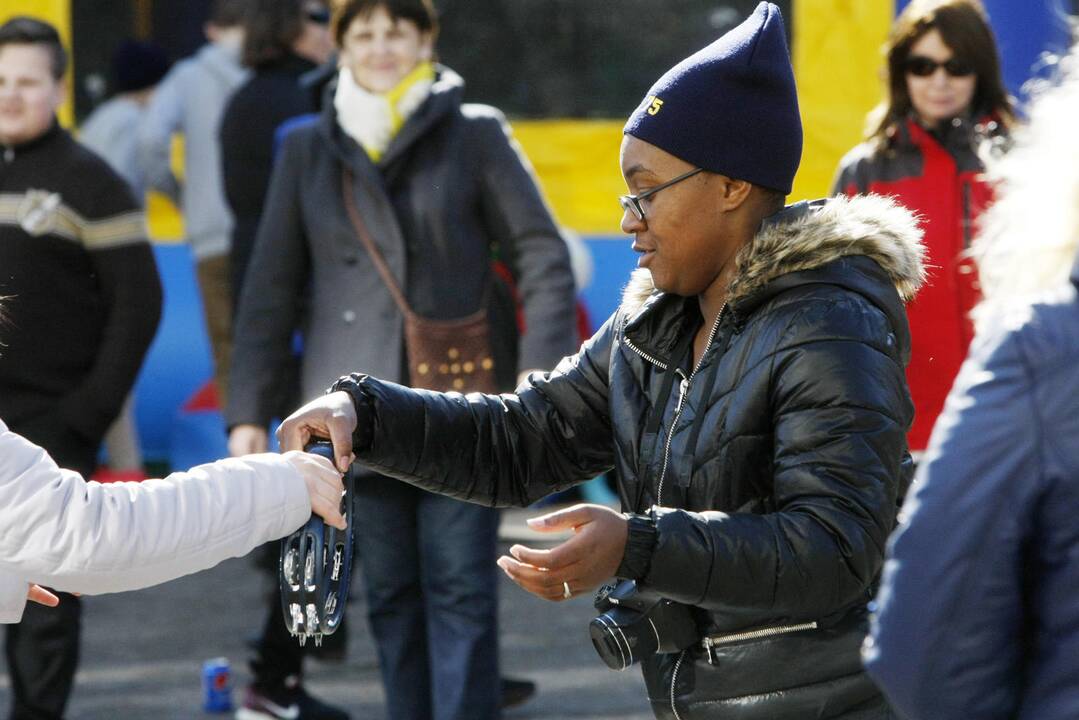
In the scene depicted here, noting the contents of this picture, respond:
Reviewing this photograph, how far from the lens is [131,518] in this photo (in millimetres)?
3029

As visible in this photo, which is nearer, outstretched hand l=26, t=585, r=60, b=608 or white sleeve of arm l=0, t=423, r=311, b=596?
white sleeve of arm l=0, t=423, r=311, b=596

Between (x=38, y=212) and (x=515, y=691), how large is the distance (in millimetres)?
2212

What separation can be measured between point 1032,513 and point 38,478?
1685mm

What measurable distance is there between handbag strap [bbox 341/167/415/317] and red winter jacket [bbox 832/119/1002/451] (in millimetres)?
1420

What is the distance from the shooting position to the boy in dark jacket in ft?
8.77

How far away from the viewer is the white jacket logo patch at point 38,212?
530cm

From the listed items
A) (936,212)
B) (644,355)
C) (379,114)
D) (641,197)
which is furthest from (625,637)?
(936,212)

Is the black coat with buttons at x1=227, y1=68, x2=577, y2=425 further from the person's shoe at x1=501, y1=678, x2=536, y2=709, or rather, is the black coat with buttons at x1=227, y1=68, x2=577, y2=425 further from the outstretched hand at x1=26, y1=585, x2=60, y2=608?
the outstretched hand at x1=26, y1=585, x2=60, y2=608

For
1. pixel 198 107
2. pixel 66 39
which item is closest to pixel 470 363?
pixel 198 107

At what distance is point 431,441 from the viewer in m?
3.25

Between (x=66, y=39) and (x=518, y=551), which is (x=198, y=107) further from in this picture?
(x=518, y=551)

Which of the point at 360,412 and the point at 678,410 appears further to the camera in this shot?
the point at 360,412

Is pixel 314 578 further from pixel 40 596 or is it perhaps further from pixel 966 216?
pixel 966 216

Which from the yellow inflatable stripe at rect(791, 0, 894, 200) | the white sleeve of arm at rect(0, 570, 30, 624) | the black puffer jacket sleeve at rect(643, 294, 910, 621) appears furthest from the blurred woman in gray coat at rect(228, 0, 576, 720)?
the yellow inflatable stripe at rect(791, 0, 894, 200)
